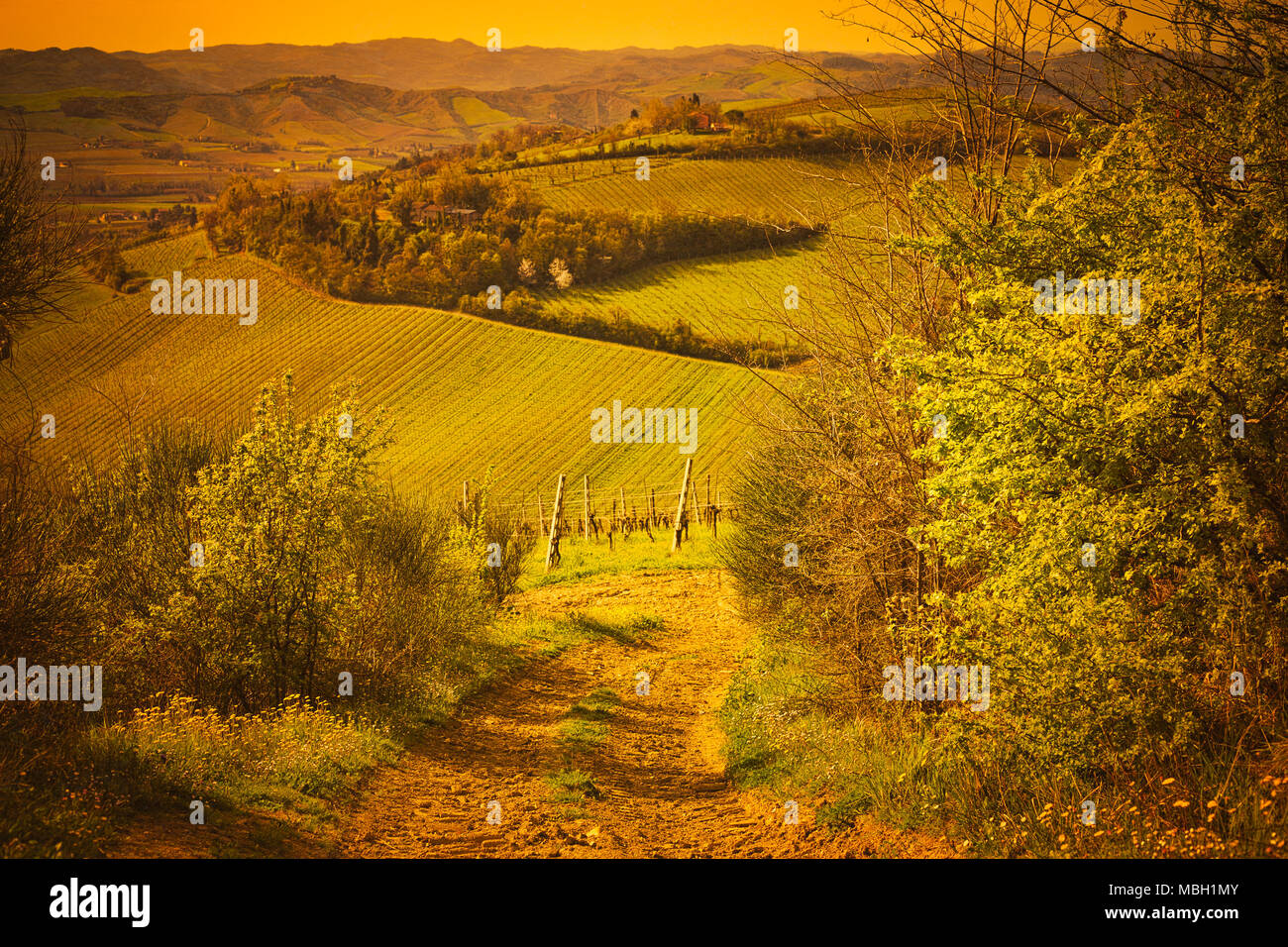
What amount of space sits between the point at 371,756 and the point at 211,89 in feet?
385

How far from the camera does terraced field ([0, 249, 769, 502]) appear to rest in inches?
2098

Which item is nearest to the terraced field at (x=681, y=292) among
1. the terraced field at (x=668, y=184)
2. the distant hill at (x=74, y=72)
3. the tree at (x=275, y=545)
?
the terraced field at (x=668, y=184)

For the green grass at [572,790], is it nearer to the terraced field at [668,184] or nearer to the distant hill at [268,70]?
the distant hill at [268,70]

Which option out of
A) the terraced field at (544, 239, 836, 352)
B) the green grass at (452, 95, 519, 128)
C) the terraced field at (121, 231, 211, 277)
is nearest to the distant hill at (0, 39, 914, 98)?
the terraced field at (121, 231, 211, 277)

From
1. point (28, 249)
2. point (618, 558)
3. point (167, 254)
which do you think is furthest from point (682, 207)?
point (28, 249)

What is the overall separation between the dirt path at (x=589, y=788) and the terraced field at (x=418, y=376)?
35.4 m

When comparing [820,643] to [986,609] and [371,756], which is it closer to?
[986,609]

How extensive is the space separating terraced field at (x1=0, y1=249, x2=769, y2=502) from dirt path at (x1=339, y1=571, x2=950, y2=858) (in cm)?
3537

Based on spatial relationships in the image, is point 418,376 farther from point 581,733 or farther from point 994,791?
point 994,791

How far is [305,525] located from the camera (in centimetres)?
1009

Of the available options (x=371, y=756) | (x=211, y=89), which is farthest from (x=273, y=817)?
(x=211, y=89)

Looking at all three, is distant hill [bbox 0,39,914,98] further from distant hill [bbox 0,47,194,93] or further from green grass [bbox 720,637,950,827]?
green grass [bbox 720,637,950,827]

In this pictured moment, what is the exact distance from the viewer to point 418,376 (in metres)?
63.3

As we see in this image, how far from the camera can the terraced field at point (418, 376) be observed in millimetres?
53281
